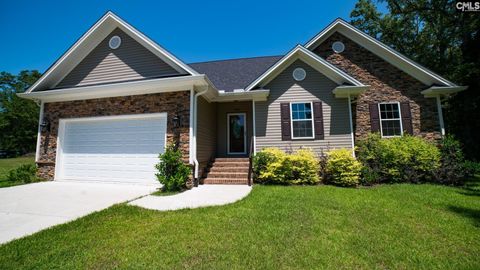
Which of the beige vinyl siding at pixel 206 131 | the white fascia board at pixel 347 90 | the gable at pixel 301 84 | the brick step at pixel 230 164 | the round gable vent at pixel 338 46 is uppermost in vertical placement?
the round gable vent at pixel 338 46

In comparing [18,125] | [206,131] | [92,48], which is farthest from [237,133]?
[18,125]

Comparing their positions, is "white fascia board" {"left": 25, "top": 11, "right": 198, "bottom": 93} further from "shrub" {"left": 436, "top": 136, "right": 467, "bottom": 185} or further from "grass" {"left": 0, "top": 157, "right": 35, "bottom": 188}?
"shrub" {"left": 436, "top": 136, "right": 467, "bottom": 185}

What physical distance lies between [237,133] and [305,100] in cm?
354

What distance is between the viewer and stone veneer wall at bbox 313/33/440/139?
951 centimetres

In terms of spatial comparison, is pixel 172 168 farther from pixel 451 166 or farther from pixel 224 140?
pixel 451 166

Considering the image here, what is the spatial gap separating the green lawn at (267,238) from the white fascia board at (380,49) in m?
6.34

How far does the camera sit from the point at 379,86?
10039mm

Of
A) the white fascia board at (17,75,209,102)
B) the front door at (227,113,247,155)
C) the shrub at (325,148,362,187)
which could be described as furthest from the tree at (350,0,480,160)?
the white fascia board at (17,75,209,102)

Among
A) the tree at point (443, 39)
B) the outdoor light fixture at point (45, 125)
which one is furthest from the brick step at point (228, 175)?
the tree at point (443, 39)

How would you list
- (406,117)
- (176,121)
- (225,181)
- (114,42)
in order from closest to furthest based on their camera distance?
(176,121) → (225,181) → (114,42) → (406,117)

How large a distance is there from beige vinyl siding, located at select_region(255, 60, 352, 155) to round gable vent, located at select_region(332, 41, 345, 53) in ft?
8.85

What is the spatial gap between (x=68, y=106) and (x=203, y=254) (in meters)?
9.39

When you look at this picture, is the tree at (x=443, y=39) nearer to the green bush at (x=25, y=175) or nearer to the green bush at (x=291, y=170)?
the green bush at (x=291, y=170)

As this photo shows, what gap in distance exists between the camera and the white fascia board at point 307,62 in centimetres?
859
